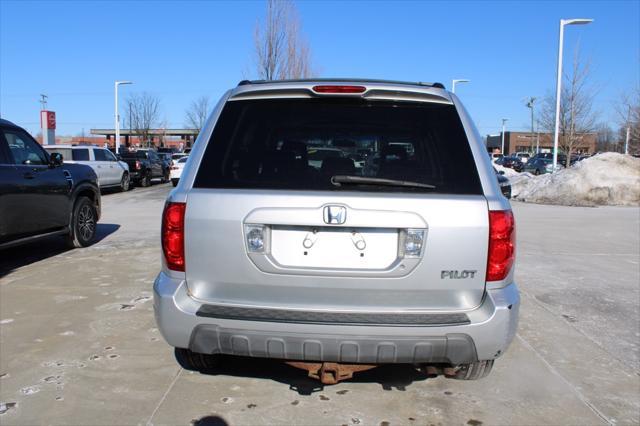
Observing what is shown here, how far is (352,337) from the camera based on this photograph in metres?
2.62

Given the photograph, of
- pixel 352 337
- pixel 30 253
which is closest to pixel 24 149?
pixel 30 253

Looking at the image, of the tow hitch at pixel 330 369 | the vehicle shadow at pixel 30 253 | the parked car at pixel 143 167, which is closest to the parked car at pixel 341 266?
the tow hitch at pixel 330 369

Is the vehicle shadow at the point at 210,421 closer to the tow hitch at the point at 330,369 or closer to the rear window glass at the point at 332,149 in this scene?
the tow hitch at the point at 330,369

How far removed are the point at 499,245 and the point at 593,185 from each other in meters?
17.4

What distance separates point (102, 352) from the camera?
13.4 ft

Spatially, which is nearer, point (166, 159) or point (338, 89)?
point (338, 89)

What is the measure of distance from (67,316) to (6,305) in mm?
853

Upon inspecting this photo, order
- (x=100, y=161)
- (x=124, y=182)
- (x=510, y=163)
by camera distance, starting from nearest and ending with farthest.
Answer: (x=100, y=161), (x=124, y=182), (x=510, y=163)

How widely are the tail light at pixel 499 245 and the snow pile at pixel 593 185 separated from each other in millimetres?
16072

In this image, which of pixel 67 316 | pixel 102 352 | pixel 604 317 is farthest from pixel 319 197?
pixel 604 317

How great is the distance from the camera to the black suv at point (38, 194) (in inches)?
255

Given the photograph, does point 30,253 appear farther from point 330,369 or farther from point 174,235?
point 330,369

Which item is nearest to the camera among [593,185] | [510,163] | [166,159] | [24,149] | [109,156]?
[24,149]

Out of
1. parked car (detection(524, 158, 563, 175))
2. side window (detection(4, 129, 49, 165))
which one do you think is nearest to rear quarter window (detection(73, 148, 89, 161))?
side window (detection(4, 129, 49, 165))
